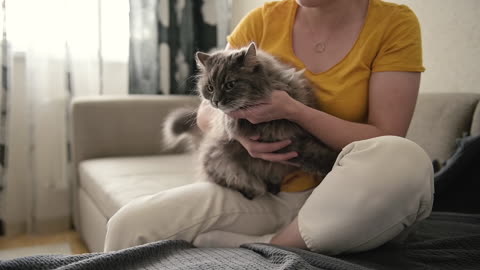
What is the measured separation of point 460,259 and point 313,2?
2.41 ft

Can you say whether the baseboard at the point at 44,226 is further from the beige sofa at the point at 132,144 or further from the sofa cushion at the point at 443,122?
the sofa cushion at the point at 443,122

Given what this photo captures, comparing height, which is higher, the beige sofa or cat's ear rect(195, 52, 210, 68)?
cat's ear rect(195, 52, 210, 68)

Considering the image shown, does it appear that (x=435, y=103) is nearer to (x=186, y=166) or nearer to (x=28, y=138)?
(x=186, y=166)

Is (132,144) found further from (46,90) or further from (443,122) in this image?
(443,122)

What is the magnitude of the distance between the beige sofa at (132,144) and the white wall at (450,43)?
16 centimetres

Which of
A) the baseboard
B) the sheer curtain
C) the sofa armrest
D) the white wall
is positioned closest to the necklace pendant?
the white wall

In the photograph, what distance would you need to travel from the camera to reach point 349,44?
1249 millimetres

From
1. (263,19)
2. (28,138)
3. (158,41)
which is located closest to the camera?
(263,19)

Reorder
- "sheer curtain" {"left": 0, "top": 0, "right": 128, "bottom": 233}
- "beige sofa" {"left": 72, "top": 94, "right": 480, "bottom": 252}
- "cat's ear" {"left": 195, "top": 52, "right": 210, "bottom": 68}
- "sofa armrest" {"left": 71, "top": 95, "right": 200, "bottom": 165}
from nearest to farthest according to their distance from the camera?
"cat's ear" {"left": 195, "top": 52, "right": 210, "bottom": 68} < "beige sofa" {"left": 72, "top": 94, "right": 480, "bottom": 252} < "sofa armrest" {"left": 71, "top": 95, "right": 200, "bottom": 165} < "sheer curtain" {"left": 0, "top": 0, "right": 128, "bottom": 233}

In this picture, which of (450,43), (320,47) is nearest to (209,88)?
(320,47)

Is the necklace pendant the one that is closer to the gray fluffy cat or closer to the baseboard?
the gray fluffy cat

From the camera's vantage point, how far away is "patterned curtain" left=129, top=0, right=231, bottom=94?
8.91 feet

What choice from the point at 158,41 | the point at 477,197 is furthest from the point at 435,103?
the point at 158,41

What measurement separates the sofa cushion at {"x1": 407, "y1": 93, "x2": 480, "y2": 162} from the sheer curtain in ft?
6.11
